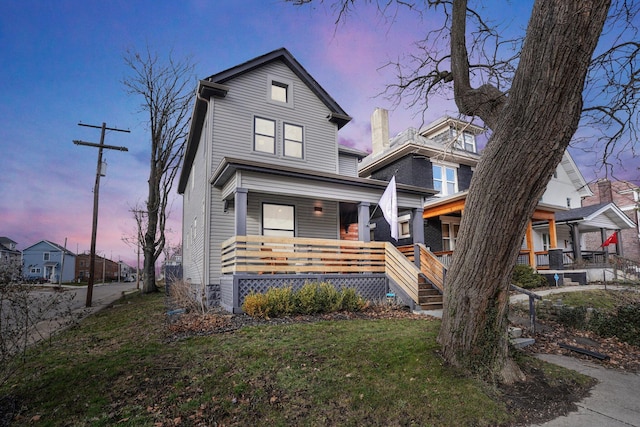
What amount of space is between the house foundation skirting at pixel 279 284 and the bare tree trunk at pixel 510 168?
5452 millimetres

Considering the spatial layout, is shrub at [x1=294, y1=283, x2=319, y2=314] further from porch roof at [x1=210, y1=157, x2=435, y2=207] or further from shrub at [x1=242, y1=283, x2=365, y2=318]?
porch roof at [x1=210, y1=157, x2=435, y2=207]

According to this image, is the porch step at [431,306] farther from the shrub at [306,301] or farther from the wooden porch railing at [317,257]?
the shrub at [306,301]

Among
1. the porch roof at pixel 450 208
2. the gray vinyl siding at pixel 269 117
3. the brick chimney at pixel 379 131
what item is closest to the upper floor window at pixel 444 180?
the porch roof at pixel 450 208

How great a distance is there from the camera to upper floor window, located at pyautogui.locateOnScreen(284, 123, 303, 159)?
13289 millimetres

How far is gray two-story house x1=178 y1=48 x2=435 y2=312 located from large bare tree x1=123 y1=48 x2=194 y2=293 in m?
6.35

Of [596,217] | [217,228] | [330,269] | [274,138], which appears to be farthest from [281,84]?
[596,217]

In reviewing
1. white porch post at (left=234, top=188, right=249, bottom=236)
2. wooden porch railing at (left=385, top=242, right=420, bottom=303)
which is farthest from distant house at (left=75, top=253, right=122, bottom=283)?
wooden porch railing at (left=385, top=242, right=420, bottom=303)

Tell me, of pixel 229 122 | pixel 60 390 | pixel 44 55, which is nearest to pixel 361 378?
pixel 60 390

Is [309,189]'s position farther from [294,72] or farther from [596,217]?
[596,217]

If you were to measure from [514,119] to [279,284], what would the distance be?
284 inches

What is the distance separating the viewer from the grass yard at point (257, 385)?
337 centimetres

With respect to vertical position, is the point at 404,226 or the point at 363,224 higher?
the point at 404,226

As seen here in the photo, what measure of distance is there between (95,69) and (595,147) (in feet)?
59.5

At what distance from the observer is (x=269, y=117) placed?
43.2 ft
